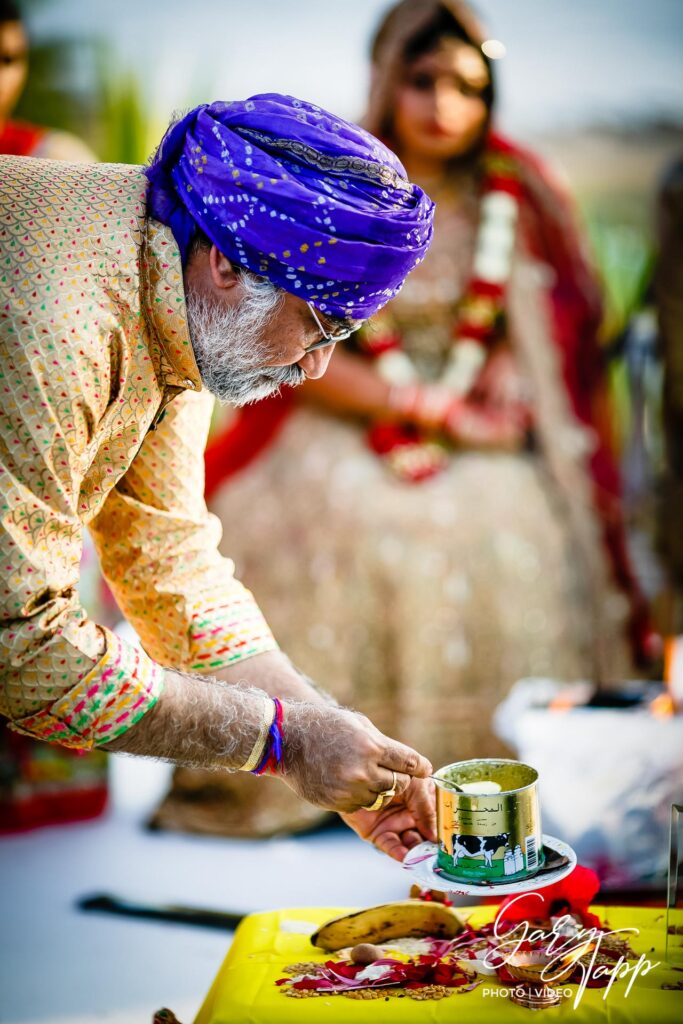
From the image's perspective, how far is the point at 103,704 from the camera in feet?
5.24

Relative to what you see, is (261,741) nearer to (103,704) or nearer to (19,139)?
(103,704)

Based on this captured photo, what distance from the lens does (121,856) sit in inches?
138

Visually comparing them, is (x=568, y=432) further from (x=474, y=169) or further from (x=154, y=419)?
(x=154, y=419)

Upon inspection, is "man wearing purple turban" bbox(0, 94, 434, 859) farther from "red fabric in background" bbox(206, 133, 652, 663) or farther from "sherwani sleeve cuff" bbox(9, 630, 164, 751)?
"red fabric in background" bbox(206, 133, 652, 663)

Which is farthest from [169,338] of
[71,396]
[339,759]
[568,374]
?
[568,374]

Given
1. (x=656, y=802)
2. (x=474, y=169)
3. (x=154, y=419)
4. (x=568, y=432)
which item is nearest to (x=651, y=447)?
(x=568, y=432)

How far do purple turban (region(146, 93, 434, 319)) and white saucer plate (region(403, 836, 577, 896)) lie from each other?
2.61 feet

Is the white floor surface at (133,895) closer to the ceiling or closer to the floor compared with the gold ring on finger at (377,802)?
closer to the floor

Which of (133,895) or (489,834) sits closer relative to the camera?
(489,834)

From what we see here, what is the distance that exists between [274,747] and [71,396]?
0.54m

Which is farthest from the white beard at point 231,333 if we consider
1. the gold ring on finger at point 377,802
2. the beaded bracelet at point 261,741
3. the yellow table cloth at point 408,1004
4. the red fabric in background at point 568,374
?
the red fabric in background at point 568,374

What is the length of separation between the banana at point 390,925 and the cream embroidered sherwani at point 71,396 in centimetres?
48

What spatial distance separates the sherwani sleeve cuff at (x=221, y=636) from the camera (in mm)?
1946

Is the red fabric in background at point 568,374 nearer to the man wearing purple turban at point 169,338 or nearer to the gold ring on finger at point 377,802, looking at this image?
the man wearing purple turban at point 169,338
